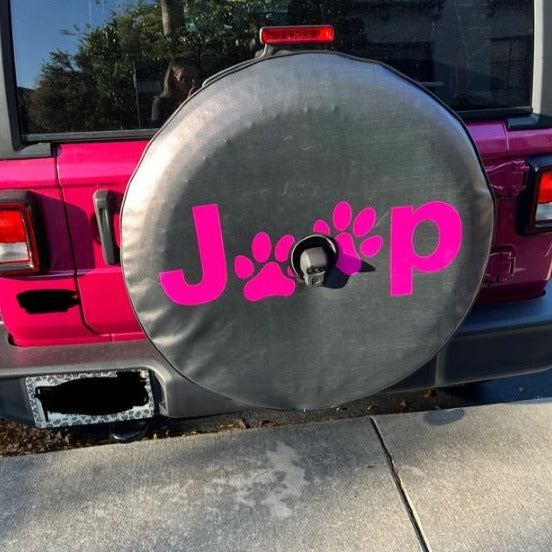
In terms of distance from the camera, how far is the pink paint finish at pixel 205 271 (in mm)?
1747

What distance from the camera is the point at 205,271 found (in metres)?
1.80

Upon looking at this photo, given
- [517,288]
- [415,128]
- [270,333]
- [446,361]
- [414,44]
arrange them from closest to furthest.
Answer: [415,128]
[270,333]
[414,44]
[446,361]
[517,288]

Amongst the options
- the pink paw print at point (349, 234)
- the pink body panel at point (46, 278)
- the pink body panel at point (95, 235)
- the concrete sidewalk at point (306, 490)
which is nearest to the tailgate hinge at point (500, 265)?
the pink body panel at point (95, 235)

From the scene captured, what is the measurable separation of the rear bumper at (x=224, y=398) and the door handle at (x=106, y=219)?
368 millimetres

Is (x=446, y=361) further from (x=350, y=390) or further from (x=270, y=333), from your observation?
(x=270, y=333)

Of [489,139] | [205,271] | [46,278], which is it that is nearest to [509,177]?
[489,139]

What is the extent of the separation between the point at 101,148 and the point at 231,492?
1.39 metres

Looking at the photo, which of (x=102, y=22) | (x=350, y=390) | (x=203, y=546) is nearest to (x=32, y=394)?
(x=203, y=546)

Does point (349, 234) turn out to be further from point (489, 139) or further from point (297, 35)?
point (489, 139)

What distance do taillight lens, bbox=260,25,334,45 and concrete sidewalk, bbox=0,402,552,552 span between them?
164 centimetres

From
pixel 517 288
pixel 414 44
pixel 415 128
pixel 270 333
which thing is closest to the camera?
pixel 415 128

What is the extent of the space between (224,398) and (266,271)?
52cm

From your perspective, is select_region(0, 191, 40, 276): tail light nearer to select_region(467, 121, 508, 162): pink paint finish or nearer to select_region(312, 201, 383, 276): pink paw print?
select_region(312, 201, 383, 276): pink paw print

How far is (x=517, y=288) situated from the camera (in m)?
2.46
